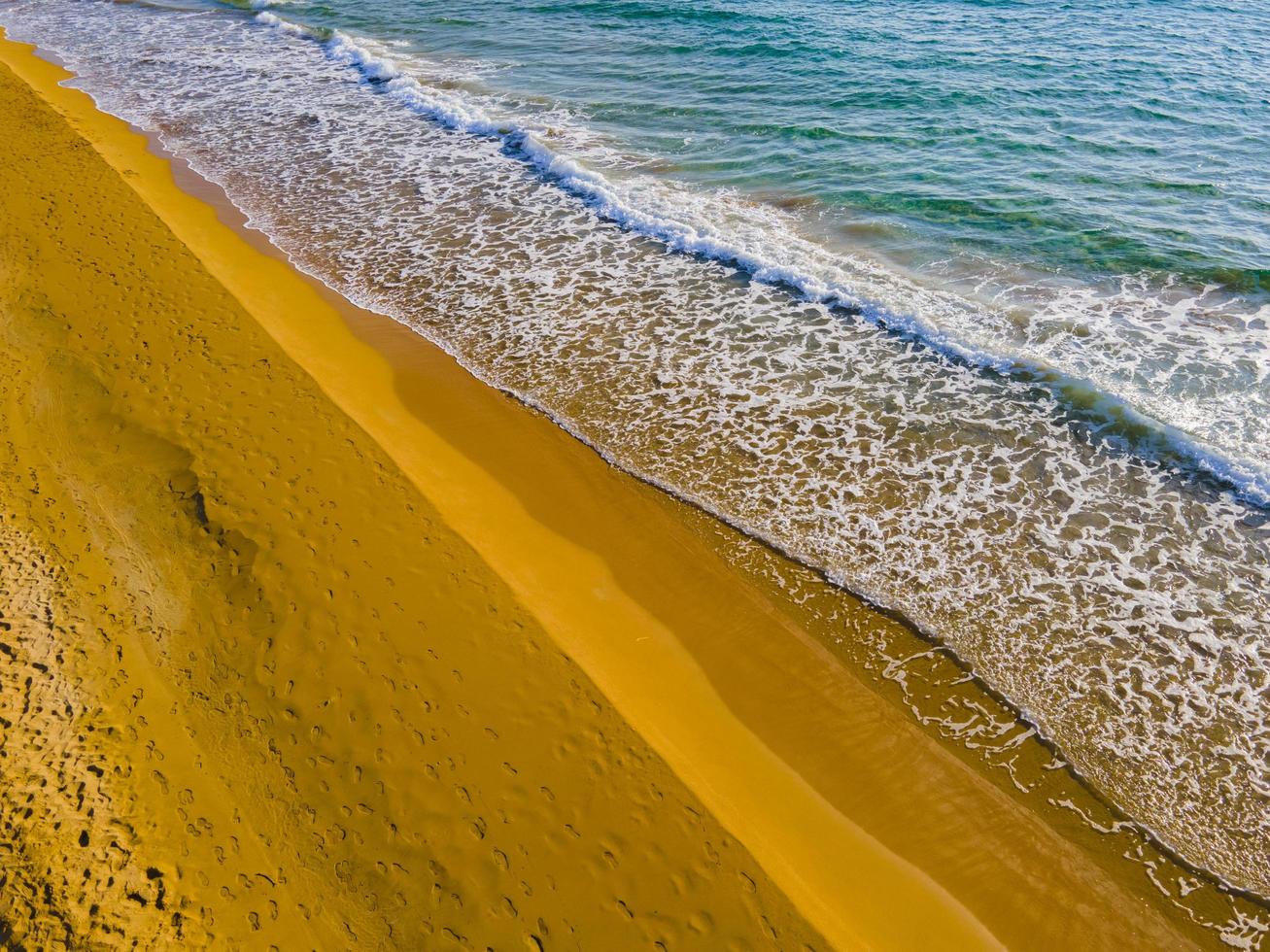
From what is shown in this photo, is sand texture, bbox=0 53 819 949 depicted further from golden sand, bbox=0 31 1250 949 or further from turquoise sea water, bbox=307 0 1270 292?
turquoise sea water, bbox=307 0 1270 292

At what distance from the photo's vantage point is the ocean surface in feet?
27.7

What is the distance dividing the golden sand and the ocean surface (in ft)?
4.32

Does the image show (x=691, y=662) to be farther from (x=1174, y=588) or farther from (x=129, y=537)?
(x=129, y=537)

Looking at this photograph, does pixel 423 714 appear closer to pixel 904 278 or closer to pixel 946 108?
pixel 904 278

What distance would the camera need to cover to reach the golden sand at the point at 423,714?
5.90m

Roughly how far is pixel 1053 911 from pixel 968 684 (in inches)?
84.4

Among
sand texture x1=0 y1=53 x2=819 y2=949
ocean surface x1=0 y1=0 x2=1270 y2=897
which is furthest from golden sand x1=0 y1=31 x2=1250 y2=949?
ocean surface x1=0 y1=0 x2=1270 y2=897

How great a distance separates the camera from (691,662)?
7.89m

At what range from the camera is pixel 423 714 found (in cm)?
704

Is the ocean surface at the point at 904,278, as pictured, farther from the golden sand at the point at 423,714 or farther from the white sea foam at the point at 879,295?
the golden sand at the point at 423,714

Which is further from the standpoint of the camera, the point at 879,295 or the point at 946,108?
the point at 946,108

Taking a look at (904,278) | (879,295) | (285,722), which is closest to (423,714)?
(285,722)

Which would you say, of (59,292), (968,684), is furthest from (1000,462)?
(59,292)

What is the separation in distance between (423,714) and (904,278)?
12.0 m
